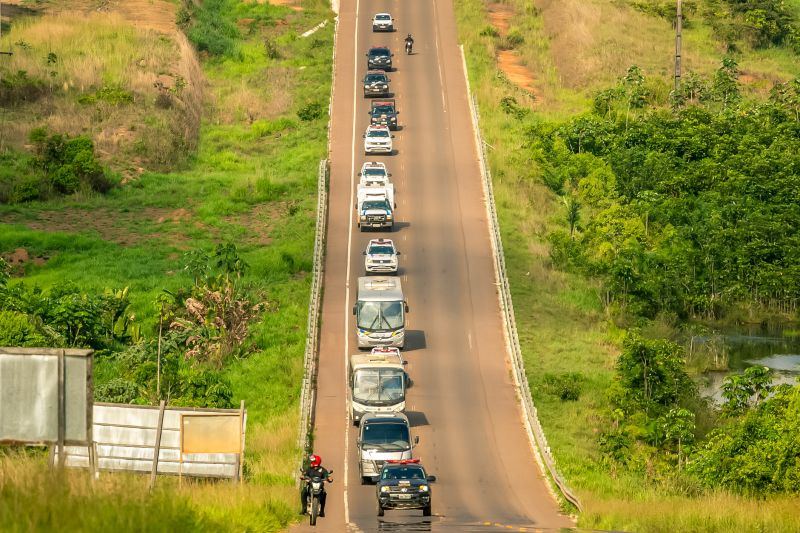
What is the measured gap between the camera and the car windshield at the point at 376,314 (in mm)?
65750

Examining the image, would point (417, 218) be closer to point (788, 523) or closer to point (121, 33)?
point (121, 33)

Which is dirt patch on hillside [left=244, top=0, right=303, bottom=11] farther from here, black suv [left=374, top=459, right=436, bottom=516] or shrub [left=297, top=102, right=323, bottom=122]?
black suv [left=374, top=459, right=436, bottom=516]

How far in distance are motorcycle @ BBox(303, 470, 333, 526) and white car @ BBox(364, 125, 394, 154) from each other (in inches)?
2415

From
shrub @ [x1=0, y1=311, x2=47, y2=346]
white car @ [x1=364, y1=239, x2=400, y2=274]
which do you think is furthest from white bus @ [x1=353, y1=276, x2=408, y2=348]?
shrub @ [x1=0, y1=311, x2=47, y2=346]

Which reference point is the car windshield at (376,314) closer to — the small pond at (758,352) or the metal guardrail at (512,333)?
the metal guardrail at (512,333)

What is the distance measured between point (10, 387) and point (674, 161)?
84.6 metres

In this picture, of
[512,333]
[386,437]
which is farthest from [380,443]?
[512,333]

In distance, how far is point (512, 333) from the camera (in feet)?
227

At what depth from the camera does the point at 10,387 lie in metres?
21.9

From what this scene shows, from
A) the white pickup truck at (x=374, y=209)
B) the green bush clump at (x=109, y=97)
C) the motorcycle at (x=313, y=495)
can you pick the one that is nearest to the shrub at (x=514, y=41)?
the green bush clump at (x=109, y=97)

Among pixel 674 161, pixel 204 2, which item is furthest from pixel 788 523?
pixel 204 2

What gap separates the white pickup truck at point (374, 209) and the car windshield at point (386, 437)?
110 feet

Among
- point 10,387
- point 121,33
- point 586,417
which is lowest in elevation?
point 586,417

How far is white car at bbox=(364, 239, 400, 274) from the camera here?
249ft
